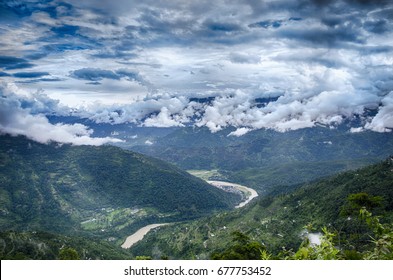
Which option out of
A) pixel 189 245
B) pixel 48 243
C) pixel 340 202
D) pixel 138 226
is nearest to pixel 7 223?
pixel 138 226

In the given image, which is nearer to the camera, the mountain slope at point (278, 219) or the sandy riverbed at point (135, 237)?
the mountain slope at point (278, 219)

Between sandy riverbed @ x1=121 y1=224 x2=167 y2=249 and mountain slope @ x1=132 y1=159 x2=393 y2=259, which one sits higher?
mountain slope @ x1=132 y1=159 x2=393 y2=259

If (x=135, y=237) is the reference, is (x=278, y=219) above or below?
above

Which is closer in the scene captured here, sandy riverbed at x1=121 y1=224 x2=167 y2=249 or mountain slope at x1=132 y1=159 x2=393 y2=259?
mountain slope at x1=132 y1=159 x2=393 y2=259

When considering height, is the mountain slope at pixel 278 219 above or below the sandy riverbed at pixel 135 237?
above

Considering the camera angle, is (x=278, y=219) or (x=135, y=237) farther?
(x=135, y=237)
